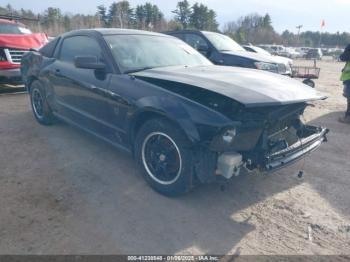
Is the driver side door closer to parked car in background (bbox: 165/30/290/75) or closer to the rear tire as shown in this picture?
the rear tire

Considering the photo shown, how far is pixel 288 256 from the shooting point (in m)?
2.40

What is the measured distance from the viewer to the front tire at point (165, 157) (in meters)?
2.91

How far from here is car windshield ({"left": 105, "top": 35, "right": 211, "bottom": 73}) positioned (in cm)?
367

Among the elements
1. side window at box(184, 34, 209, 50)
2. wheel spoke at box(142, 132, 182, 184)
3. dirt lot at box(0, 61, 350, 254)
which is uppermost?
side window at box(184, 34, 209, 50)

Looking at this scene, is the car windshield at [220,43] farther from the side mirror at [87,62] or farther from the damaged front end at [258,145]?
the damaged front end at [258,145]

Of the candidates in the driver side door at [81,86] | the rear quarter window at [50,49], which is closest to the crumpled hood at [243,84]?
the driver side door at [81,86]

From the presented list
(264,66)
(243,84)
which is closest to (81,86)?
(243,84)

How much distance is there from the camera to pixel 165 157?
311cm

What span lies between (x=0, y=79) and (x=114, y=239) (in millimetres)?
6467

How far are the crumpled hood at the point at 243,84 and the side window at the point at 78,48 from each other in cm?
89

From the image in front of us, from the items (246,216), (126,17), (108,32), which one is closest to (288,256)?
(246,216)

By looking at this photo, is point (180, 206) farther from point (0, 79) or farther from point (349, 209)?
point (0, 79)

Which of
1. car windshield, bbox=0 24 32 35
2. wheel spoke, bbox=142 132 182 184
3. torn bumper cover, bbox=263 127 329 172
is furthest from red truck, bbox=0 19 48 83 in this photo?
torn bumper cover, bbox=263 127 329 172

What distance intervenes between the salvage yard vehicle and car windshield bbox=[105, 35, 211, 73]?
0.01m
